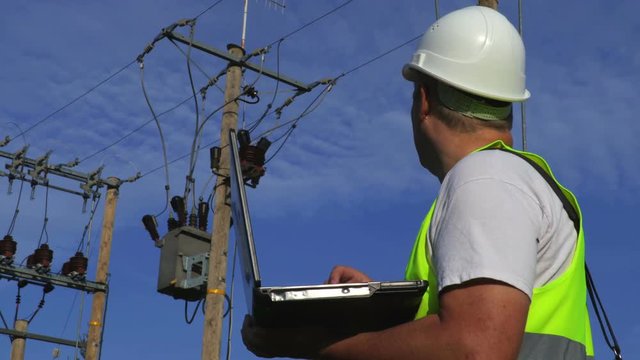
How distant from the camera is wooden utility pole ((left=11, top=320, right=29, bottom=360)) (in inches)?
950

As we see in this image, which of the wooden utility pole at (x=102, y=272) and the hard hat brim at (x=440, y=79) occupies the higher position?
the wooden utility pole at (x=102, y=272)

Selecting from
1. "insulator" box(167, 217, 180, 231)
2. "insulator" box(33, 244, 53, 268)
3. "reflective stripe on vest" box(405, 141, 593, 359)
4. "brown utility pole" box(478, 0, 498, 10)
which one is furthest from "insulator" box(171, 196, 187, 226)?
"reflective stripe on vest" box(405, 141, 593, 359)

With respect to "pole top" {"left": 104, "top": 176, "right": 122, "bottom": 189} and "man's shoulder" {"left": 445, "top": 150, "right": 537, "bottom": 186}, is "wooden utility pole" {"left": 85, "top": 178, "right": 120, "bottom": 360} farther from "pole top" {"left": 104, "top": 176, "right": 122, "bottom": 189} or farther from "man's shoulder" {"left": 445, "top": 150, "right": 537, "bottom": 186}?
"man's shoulder" {"left": 445, "top": 150, "right": 537, "bottom": 186}

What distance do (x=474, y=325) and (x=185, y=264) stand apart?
1093 cm

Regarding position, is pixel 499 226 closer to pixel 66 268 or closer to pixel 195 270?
pixel 195 270

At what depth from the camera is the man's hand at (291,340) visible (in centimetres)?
209

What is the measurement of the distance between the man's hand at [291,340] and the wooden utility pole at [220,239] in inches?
388

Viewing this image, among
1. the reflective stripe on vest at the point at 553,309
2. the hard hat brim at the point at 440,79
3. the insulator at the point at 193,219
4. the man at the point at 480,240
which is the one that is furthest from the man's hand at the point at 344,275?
the insulator at the point at 193,219

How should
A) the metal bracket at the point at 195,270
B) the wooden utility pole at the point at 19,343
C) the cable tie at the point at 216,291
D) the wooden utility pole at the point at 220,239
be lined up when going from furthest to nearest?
the wooden utility pole at the point at 19,343, the metal bracket at the point at 195,270, the cable tie at the point at 216,291, the wooden utility pole at the point at 220,239

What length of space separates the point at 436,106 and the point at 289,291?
662mm

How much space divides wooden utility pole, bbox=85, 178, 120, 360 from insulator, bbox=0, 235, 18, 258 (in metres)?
2.04

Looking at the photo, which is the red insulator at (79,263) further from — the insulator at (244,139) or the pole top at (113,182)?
the insulator at (244,139)

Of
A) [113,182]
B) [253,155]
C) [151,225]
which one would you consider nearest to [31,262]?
[113,182]

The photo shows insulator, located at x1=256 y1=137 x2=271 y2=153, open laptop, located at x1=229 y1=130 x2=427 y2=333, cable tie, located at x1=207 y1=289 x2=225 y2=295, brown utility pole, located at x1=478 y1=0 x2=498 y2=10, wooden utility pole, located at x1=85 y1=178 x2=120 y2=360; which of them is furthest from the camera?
wooden utility pole, located at x1=85 y1=178 x2=120 y2=360
